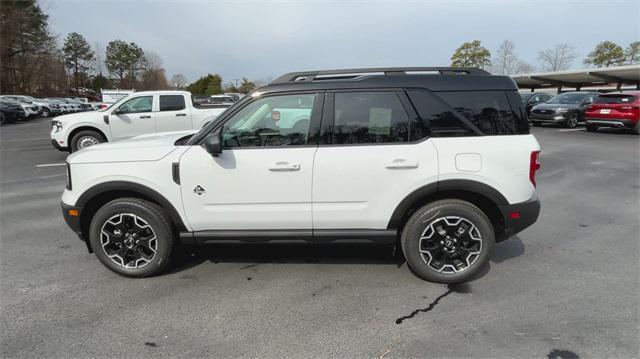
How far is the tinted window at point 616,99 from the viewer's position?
1465cm

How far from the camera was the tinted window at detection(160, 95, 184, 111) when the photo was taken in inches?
404

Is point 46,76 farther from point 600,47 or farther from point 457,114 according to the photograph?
point 600,47

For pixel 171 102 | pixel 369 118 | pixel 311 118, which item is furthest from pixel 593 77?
pixel 311 118

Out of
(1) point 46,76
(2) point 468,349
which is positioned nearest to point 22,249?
(2) point 468,349

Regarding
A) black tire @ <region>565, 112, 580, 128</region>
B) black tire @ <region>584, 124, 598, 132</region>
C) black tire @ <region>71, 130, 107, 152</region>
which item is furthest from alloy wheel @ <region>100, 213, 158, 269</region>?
black tire @ <region>565, 112, 580, 128</region>

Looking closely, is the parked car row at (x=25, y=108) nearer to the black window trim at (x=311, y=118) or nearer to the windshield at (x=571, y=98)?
the black window trim at (x=311, y=118)

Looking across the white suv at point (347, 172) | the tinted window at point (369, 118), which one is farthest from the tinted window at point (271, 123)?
the tinted window at point (369, 118)

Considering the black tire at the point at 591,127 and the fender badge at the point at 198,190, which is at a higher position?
the black tire at the point at 591,127

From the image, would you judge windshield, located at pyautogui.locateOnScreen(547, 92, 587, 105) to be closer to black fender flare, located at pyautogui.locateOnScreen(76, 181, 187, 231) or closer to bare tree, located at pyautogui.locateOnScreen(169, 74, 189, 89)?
black fender flare, located at pyautogui.locateOnScreen(76, 181, 187, 231)

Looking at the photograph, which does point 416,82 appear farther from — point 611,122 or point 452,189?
point 611,122

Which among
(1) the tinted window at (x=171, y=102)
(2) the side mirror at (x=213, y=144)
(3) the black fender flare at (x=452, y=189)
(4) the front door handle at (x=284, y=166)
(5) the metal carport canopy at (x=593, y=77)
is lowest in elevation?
(3) the black fender flare at (x=452, y=189)

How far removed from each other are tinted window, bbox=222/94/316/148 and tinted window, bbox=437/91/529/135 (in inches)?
49.3

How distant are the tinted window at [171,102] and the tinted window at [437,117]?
846 cm

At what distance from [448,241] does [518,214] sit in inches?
26.1
